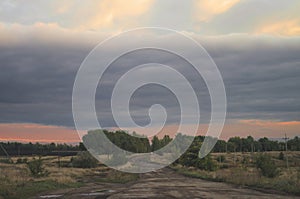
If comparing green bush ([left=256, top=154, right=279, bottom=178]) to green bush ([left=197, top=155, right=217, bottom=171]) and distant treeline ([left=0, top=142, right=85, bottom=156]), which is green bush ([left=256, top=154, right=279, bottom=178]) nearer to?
green bush ([left=197, top=155, right=217, bottom=171])

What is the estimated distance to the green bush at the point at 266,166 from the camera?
36.2m

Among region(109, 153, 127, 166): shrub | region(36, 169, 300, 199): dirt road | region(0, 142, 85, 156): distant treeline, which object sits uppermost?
region(0, 142, 85, 156): distant treeline

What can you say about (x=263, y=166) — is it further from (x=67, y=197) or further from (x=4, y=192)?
(x=4, y=192)

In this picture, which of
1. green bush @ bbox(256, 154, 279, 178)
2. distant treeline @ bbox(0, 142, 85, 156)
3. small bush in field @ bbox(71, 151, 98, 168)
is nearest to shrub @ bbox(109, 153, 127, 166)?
small bush in field @ bbox(71, 151, 98, 168)

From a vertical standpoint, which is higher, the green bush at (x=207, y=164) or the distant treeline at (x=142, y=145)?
the distant treeline at (x=142, y=145)

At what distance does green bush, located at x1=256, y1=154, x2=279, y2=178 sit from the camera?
3625 cm

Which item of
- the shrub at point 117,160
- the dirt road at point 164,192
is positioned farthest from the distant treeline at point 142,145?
the dirt road at point 164,192

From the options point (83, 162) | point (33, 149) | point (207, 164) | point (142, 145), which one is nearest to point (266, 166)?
point (207, 164)

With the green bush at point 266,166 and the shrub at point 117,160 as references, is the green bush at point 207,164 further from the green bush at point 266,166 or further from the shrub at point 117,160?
the green bush at point 266,166

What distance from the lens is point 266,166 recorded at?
36906 mm

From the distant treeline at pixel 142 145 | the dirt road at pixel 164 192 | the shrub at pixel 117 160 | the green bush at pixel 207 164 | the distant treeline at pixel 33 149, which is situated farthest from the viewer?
the distant treeline at pixel 33 149

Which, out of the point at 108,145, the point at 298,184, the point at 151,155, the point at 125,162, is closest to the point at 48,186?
the point at 298,184

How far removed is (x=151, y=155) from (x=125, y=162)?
158 ft

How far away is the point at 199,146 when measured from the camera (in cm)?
6106
